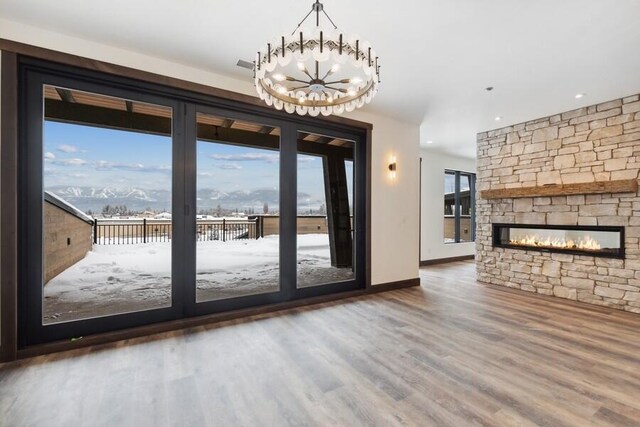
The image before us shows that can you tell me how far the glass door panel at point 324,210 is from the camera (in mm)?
4586

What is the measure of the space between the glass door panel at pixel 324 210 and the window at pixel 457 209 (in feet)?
14.9

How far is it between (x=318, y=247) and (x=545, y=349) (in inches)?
129

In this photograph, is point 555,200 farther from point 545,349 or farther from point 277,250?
point 277,250

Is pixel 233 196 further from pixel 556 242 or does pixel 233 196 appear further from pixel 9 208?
pixel 556 242

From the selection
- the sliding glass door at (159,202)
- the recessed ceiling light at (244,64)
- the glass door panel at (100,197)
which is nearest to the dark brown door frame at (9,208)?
the sliding glass door at (159,202)

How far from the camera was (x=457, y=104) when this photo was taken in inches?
182

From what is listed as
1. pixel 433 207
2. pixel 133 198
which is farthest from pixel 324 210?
pixel 433 207

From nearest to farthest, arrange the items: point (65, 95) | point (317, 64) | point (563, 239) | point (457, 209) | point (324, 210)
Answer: point (317, 64) → point (65, 95) → point (563, 239) → point (324, 210) → point (457, 209)

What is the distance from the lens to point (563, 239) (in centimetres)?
502

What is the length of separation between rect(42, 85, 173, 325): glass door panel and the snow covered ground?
19 mm

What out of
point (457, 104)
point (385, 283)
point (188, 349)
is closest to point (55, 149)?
point (188, 349)

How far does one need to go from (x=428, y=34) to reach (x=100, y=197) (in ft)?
12.9

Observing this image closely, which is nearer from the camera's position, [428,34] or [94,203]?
[428,34]

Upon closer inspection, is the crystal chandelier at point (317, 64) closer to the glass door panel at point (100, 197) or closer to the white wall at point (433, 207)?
the glass door panel at point (100, 197)
